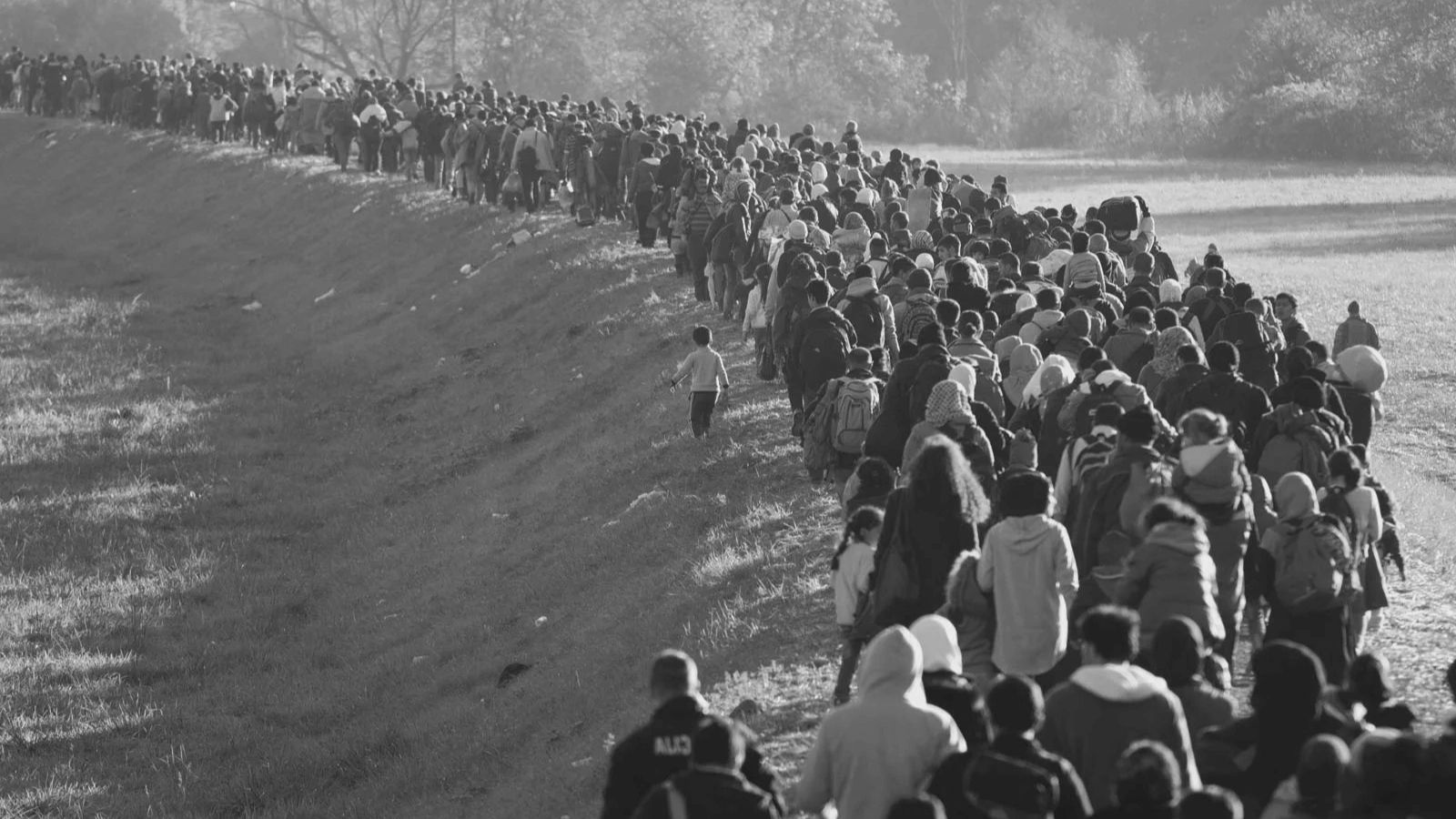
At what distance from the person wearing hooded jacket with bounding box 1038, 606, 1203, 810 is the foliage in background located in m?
54.5

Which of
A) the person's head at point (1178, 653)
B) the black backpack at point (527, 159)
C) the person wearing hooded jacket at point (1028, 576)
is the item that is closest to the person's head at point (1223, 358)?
the person wearing hooded jacket at point (1028, 576)

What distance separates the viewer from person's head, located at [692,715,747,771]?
6.71 metres

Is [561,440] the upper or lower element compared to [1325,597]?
lower

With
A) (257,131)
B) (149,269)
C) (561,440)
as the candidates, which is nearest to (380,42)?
(257,131)

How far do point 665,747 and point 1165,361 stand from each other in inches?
270

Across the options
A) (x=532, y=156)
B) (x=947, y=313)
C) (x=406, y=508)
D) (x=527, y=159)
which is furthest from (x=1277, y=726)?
(x=527, y=159)

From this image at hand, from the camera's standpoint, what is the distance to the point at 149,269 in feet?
136

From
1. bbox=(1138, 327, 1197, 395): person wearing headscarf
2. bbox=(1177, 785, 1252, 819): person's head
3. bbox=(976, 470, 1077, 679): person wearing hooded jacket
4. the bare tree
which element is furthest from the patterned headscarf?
the bare tree

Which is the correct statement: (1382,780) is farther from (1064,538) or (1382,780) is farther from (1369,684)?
(1064,538)

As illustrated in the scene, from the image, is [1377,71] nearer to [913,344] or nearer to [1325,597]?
[913,344]

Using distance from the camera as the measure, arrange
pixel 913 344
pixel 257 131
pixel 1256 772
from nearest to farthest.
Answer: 1. pixel 1256 772
2. pixel 913 344
3. pixel 257 131

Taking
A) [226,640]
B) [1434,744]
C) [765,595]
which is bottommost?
[226,640]

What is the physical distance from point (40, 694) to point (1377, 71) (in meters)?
51.2

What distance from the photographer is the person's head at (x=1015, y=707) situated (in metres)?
6.68
